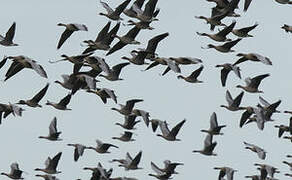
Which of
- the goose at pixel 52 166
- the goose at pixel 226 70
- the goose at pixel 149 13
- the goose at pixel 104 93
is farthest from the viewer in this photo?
the goose at pixel 52 166

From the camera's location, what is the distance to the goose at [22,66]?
49600 millimetres

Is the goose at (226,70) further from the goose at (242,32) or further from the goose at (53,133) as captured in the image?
the goose at (53,133)

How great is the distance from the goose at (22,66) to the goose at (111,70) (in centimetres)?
248

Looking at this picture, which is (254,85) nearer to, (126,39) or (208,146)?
(208,146)

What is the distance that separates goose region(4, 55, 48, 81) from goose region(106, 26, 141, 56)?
125 inches

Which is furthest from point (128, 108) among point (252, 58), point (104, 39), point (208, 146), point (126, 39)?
point (252, 58)

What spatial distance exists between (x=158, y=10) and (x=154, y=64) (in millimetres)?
2068

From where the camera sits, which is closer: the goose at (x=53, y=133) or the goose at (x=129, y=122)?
the goose at (x=53, y=133)

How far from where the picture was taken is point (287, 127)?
2279 inches

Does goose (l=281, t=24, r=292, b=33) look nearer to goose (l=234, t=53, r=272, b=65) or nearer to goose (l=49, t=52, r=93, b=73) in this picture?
goose (l=234, t=53, r=272, b=65)

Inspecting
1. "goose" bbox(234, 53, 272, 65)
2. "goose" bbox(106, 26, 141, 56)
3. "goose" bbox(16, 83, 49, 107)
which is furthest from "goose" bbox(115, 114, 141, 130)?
"goose" bbox(234, 53, 272, 65)

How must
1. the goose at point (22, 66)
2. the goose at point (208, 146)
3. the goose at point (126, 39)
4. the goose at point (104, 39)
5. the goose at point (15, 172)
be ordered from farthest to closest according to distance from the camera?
the goose at point (15, 172), the goose at point (208, 146), the goose at point (126, 39), the goose at point (104, 39), the goose at point (22, 66)

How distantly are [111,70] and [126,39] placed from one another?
1294 mm

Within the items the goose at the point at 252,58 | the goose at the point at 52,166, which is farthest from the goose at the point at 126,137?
the goose at the point at 252,58
